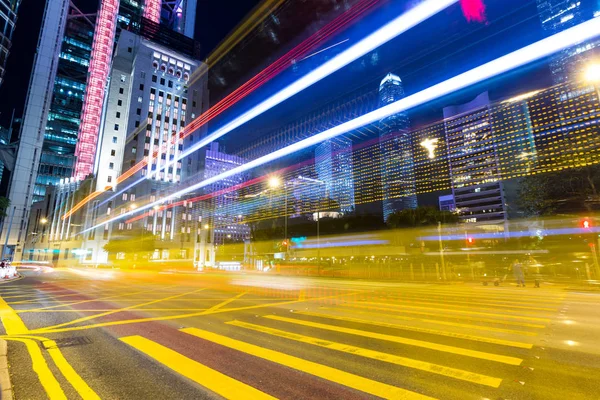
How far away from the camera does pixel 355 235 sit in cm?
5025

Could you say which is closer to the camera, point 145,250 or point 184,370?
point 184,370

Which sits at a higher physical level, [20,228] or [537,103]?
[537,103]

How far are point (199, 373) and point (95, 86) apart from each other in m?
92.7

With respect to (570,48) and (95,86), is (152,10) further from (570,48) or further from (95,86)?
(570,48)

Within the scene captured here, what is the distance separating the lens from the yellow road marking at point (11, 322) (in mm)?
6609

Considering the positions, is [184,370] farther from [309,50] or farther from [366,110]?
[366,110]

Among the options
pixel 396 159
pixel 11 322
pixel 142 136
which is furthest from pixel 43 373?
pixel 142 136

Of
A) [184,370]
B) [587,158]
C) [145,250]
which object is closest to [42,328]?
[184,370]

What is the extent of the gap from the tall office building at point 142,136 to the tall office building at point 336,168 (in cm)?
3874

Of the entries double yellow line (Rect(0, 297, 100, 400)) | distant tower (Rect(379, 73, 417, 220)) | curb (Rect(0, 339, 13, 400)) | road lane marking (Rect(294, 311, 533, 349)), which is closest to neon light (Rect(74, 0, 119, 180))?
distant tower (Rect(379, 73, 417, 220))

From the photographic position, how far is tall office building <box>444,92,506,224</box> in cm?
8819

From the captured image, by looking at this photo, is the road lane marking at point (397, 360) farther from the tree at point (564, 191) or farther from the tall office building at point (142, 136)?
the tall office building at point (142, 136)

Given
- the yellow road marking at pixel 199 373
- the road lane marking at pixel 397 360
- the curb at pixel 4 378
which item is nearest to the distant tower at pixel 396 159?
the road lane marking at pixel 397 360

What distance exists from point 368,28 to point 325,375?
17947mm
